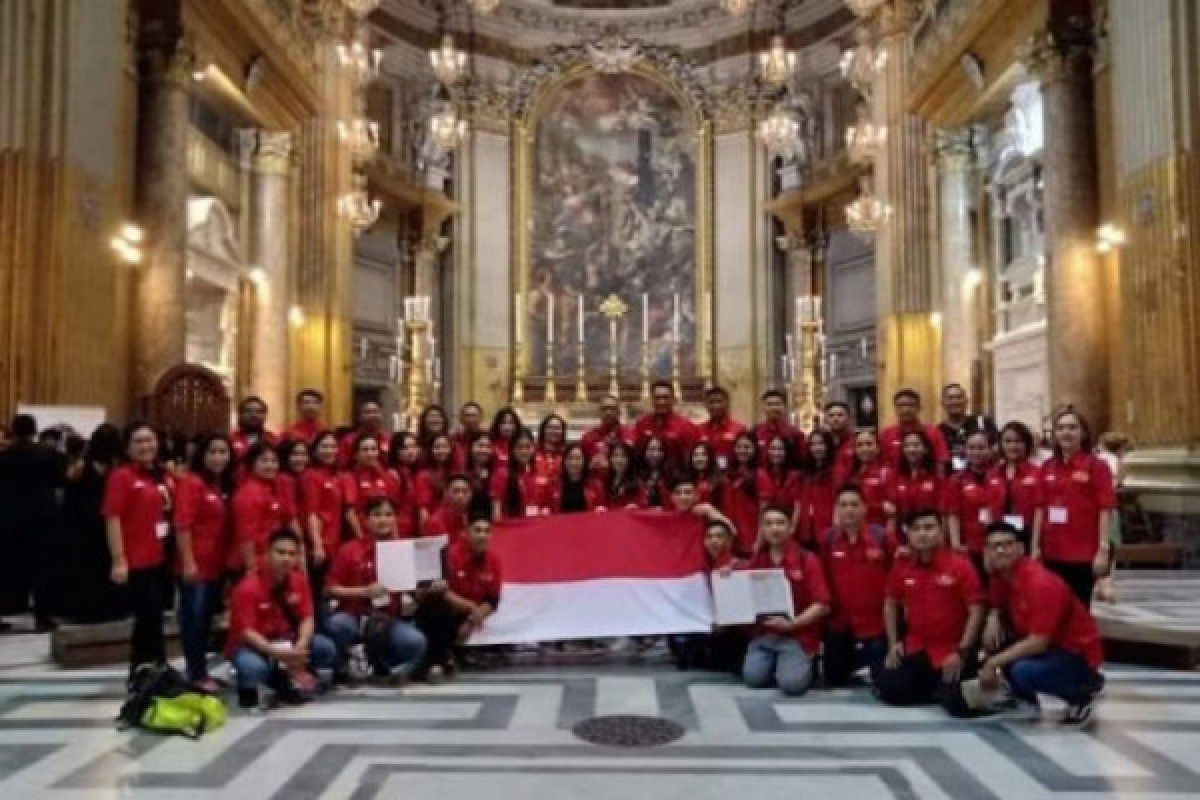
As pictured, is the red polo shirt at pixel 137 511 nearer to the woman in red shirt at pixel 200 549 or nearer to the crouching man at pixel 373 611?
the woman in red shirt at pixel 200 549

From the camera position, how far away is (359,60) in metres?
19.9

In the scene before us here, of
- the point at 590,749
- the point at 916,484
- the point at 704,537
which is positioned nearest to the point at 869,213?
the point at 916,484

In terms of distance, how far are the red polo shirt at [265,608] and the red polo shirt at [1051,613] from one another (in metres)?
3.93

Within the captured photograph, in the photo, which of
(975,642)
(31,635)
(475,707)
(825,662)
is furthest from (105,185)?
(975,642)

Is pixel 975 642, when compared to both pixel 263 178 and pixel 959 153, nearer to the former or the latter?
pixel 959 153

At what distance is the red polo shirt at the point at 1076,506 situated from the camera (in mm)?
6922

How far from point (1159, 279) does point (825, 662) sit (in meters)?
7.88

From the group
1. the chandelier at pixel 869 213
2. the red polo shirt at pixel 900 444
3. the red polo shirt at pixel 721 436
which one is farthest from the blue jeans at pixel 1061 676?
the chandelier at pixel 869 213

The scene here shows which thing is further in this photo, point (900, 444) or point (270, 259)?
point (270, 259)

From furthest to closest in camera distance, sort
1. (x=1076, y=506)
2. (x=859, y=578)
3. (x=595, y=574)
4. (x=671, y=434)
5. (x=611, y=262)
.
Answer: (x=611, y=262)
(x=671, y=434)
(x=595, y=574)
(x=1076, y=506)
(x=859, y=578)

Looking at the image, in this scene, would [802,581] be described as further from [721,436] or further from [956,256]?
[956,256]

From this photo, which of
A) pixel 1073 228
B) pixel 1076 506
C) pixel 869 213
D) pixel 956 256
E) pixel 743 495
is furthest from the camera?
pixel 869 213

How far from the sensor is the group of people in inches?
242

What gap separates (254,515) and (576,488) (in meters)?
2.58
